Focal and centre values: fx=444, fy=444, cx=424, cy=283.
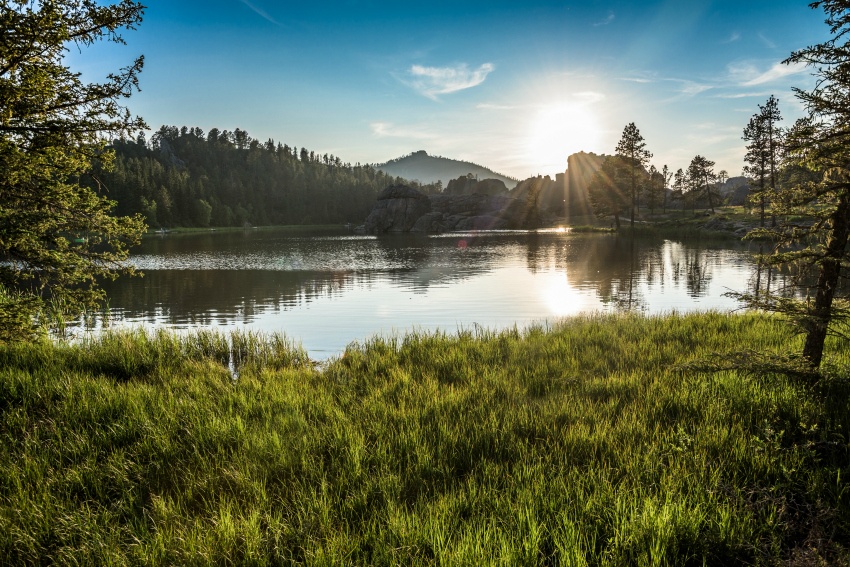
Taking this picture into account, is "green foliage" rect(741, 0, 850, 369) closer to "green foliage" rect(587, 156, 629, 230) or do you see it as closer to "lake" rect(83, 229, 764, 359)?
"lake" rect(83, 229, 764, 359)

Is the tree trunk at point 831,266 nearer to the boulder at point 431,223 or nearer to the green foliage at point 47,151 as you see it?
the green foliage at point 47,151

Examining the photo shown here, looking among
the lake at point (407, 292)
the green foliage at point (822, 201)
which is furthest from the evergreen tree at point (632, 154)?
the green foliage at point (822, 201)

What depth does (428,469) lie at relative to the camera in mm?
5332

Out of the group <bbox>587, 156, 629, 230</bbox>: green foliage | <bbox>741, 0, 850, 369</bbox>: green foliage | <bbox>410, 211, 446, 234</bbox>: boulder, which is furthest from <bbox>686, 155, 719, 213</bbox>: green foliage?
<bbox>741, 0, 850, 369</bbox>: green foliage

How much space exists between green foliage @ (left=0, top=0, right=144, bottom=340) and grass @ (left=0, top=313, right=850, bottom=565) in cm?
231

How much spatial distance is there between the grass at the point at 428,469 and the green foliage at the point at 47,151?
7.56 ft

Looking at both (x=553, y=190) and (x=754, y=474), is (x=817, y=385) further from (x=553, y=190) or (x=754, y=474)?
(x=553, y=190)

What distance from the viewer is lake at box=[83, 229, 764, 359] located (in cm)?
1988

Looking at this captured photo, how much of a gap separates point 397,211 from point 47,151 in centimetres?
13171

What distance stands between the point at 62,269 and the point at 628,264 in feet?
130

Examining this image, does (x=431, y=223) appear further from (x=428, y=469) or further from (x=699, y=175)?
(x=428, y=469)

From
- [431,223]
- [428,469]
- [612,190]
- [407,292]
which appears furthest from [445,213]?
[428,469]

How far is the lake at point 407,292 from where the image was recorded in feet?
65.2

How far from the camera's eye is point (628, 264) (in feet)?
130
